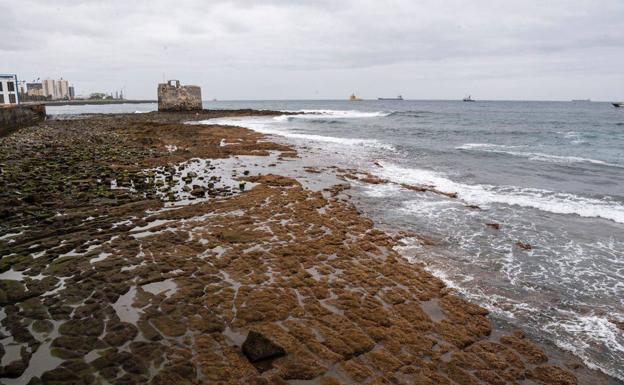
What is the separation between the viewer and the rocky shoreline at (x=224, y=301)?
6.09m

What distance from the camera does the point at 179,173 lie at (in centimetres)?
2009

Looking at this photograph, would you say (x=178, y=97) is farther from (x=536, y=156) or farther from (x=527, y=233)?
(x=527, y=233)

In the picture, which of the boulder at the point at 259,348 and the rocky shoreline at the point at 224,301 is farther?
the boulder at the point at 259,348

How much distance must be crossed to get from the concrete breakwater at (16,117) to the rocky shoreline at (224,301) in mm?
29705

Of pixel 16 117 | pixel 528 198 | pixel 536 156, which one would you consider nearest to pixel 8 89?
pixel 16 117

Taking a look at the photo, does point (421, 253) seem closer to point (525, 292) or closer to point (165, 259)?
point (525, 292)

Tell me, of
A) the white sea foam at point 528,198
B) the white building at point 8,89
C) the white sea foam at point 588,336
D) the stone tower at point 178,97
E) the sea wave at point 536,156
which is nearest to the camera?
the white sea foam at point 588,336

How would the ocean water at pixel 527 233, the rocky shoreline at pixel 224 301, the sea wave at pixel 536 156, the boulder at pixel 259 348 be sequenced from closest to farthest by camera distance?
the rocky shoreline at pixel 224 301 → the boulder at pixel 259 348 → the ocean water at pixel 527 233 → the sea wave at pixel 536 156

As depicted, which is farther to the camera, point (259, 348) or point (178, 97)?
point (178, 97)

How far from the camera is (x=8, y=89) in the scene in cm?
6494

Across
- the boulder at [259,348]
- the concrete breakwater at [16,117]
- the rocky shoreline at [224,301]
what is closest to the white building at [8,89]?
the concrete breakwater at [16,117]

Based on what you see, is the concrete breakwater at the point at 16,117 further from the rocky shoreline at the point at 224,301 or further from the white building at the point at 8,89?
the rocky shoreline at the point at 224,301

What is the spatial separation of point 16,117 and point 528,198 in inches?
2086

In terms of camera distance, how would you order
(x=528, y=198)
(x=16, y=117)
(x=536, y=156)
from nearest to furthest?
(x=528, y=198) < (x=536, y=156) < (x=16, y=117)
